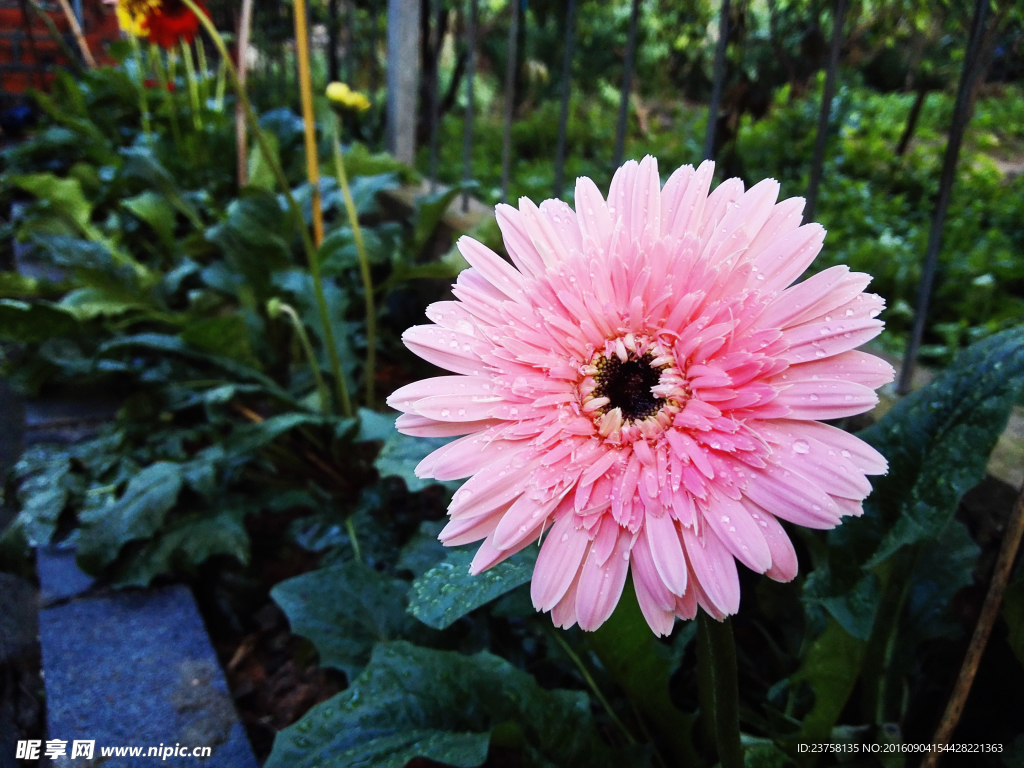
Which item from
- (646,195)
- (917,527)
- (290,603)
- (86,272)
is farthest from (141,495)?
(917,527)

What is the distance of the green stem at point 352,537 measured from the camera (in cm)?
150

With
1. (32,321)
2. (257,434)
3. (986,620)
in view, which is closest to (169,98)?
(32,321)

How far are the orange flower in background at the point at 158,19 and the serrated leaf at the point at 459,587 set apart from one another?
249 cm

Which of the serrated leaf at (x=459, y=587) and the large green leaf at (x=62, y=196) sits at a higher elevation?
the serrated leaf at (x=459, y=587)

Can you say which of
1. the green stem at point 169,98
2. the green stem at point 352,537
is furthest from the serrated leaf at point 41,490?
the green stem at point 169,98

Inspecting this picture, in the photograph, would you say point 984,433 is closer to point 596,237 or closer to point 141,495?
point 596,237

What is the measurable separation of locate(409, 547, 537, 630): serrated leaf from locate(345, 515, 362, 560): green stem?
26.0 inches

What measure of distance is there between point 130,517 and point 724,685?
1222 millimetres

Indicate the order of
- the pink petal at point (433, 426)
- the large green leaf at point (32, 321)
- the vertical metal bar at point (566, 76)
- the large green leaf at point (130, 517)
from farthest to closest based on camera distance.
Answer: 1. the vertical metal bar at point (566, 76)
2. the large green leaf at point (32, 321)
3. the large green leaf at point (130, 517)
4. the pink petal at point (433, 426)

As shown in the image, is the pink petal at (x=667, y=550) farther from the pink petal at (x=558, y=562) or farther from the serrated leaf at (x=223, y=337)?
the serrated leaf at (x=223, y=337)

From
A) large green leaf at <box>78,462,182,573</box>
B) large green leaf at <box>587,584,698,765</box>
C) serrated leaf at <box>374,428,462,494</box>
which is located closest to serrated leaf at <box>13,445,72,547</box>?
large green leaf at <box>78,462,182,573</box>

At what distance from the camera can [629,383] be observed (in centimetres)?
68

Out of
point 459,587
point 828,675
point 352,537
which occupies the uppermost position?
point 459,587

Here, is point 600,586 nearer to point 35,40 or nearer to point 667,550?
point 667,550
